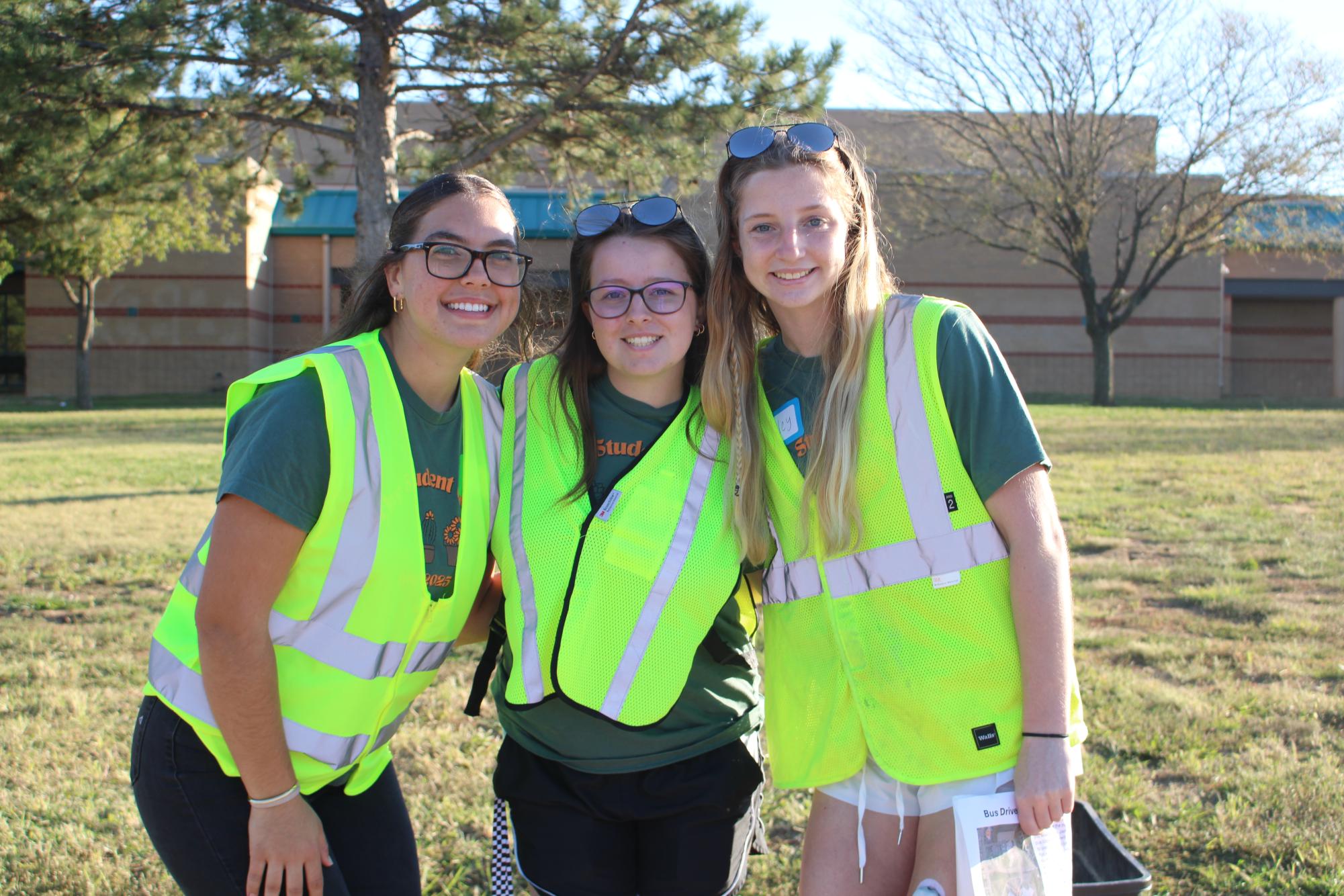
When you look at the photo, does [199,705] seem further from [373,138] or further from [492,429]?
[373,138]

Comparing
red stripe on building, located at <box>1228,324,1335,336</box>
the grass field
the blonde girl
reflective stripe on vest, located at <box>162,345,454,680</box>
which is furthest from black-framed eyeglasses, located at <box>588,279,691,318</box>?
red stripe on building, located at <box>1228,324,1335,336</box>

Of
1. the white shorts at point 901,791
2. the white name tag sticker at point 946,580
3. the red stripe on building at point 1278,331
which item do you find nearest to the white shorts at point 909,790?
the white shorts at point 901,791

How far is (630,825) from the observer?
2.29m

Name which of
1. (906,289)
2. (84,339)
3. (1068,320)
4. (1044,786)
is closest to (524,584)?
(1044,786)

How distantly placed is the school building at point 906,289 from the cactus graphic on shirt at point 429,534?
26048mm

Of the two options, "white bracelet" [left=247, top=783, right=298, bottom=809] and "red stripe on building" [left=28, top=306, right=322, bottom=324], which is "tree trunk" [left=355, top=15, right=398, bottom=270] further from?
"red stripe on building" [left=28, top=306, right=322, bottom=324]

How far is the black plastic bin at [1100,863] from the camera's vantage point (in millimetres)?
2268

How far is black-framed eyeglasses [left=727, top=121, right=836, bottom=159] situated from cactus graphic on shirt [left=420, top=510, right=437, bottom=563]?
3.66 ft

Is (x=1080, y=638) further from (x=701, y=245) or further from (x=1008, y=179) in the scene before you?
(x=1008, y=179)

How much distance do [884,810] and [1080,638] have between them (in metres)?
3.89

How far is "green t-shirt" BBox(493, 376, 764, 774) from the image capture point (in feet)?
7.25

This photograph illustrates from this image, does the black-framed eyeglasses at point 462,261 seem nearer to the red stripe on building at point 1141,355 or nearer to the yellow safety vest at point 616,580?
the yellow safety vest at point 616,580

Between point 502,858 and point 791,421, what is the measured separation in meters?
1.28

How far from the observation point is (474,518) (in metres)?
2.29
